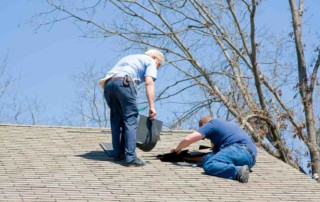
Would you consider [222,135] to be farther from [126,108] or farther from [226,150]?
[126,108]

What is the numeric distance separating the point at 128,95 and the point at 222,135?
1177 millimetres

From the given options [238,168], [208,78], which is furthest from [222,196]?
[208,78]

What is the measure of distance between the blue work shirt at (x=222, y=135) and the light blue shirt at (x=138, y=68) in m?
0.84

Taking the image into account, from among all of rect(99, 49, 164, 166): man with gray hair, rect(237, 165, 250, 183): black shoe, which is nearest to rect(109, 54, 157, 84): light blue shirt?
rect(99, 49, 164, 166): man with gray hair

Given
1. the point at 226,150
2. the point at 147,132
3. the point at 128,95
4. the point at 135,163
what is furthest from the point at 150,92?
the point at 226,150

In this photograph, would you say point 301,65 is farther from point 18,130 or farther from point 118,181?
point 118,181

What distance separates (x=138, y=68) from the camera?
8.84 m

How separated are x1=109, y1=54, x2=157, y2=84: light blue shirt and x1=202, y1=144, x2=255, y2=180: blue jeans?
1.15m

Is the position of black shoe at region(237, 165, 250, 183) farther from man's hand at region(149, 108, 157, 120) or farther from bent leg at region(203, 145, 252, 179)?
man's hand at region(149, 108, 157, 120)

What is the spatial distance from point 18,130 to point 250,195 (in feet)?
14.2

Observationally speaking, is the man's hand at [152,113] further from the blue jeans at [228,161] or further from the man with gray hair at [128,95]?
the blue jeans at [228,161]

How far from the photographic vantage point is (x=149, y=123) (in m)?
9.01

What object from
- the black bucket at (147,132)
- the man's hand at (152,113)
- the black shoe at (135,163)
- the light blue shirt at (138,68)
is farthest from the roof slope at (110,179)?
the light blue shirt at (138,68)

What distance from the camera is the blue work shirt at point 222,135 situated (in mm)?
8795
